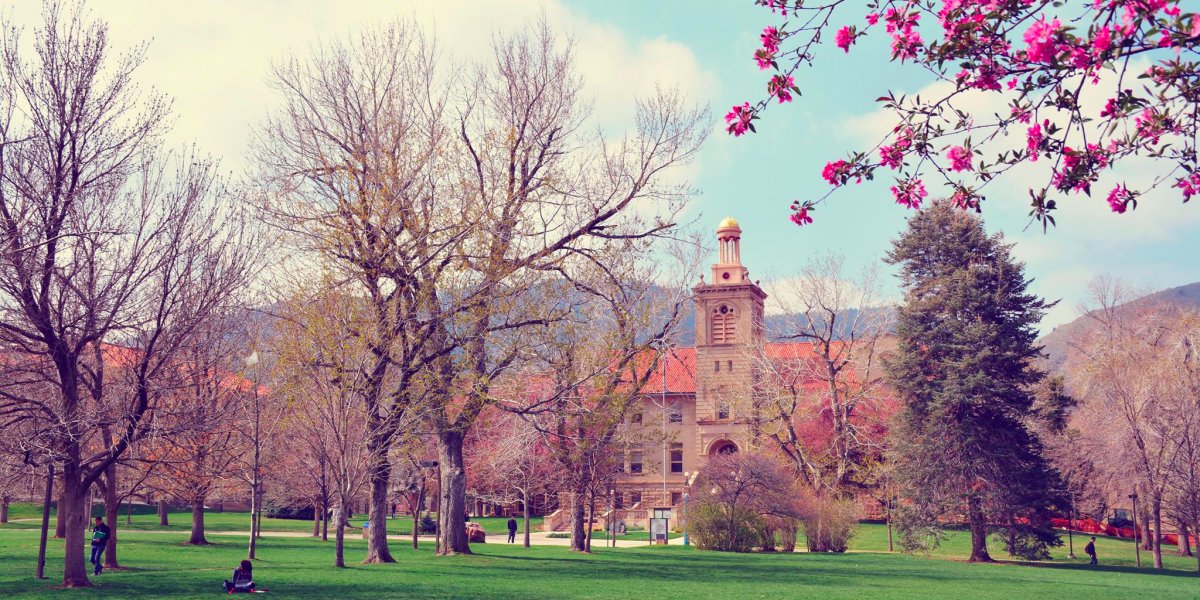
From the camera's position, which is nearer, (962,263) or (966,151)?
(966,151)

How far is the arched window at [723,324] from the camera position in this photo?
75.3 m

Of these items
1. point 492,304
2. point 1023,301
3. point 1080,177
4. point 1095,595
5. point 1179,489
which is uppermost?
point 1023,301

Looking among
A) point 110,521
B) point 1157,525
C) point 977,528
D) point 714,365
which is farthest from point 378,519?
point 714,365

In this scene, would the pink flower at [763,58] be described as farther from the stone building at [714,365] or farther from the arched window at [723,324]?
the arched window at [723,324]

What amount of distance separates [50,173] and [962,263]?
119 ft

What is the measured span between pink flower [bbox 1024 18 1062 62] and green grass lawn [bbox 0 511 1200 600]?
613 inches

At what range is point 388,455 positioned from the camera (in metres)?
26.2

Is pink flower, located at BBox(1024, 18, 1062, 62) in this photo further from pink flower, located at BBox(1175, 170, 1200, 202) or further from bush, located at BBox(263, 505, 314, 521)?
bush, located at BBox(263, 505, 314, 521)

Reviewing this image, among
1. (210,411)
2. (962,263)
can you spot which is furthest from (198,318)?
(962,263)

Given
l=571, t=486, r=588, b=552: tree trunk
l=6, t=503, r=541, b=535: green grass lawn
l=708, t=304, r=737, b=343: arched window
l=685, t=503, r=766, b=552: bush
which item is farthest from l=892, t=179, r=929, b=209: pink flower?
l=708, t=304, r=737, b=343: arched window

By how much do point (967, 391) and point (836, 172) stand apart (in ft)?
119

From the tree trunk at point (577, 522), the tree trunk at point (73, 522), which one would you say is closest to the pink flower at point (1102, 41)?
the tree trunk at point (73, 522)

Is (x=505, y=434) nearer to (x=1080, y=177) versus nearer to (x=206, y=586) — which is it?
(x=206, y=586)

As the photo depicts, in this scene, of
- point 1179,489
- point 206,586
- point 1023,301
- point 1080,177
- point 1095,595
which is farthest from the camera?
point 1023,301
